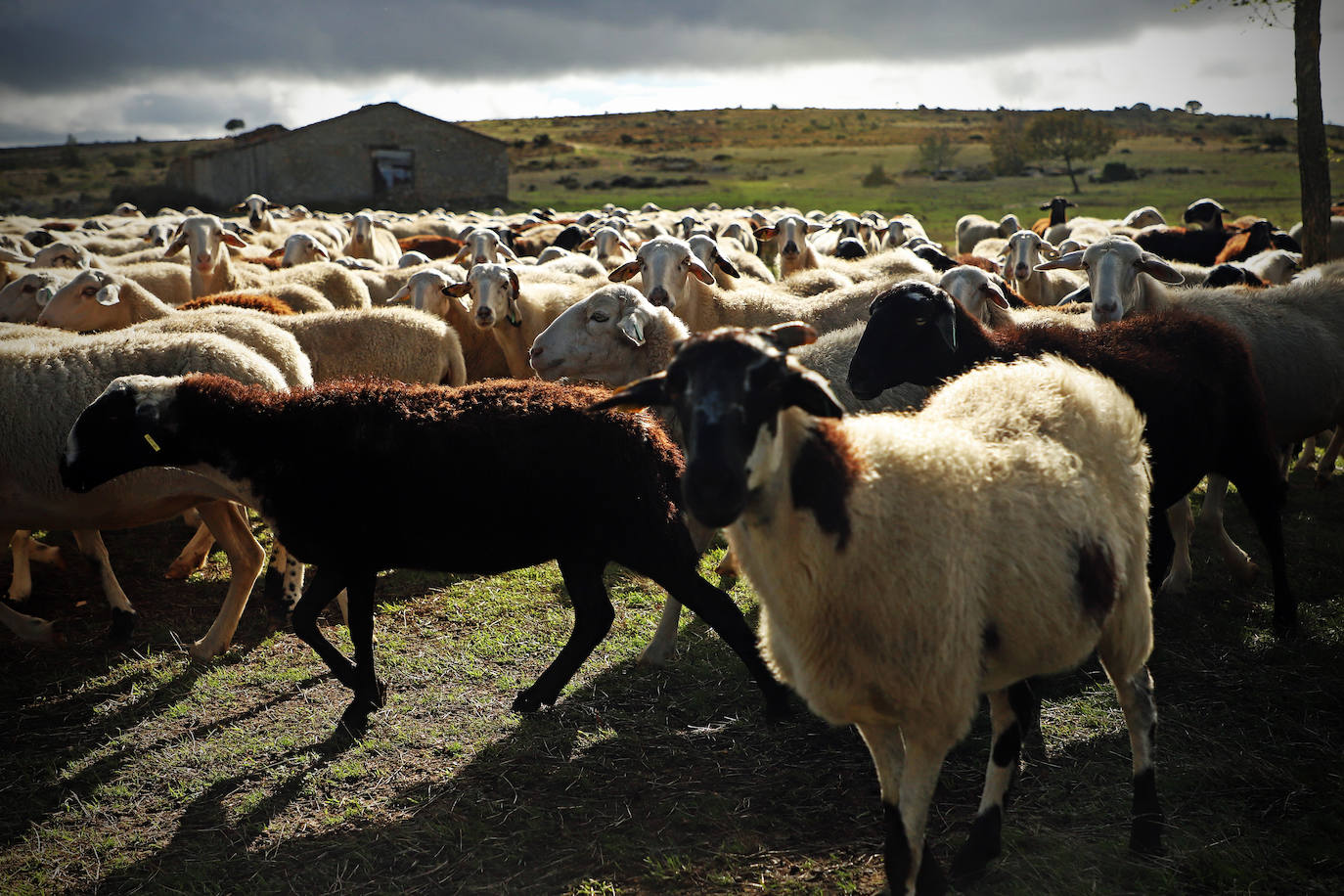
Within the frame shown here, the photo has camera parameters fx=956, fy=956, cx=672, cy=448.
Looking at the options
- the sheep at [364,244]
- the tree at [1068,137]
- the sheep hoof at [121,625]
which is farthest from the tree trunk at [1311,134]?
the tree at [1068,137]

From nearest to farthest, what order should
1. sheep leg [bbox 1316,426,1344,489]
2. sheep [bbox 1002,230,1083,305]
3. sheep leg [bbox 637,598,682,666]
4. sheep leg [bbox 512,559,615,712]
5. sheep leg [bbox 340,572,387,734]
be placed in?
sheep leg [bbox 340,572,387,734] < sheep leg [bbox 512,559,615,712] < sheep leg [bbox 637,598,682,666] < sheep leg [bbox 1316,426,1344,489] < sheep [bbox 1002,230,1083,305]

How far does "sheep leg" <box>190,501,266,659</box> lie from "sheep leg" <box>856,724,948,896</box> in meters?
3.74

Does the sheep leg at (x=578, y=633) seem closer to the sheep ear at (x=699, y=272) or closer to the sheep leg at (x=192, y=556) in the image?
the sheep leg at (x=192, y=556)

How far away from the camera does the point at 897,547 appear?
2.74m

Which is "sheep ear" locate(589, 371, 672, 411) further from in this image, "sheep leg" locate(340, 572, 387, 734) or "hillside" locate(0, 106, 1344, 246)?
"hillside" locate(0, 106, 1344, 246)

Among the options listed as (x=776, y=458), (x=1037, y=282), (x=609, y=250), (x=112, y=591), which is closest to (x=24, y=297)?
(x=112, y=591)

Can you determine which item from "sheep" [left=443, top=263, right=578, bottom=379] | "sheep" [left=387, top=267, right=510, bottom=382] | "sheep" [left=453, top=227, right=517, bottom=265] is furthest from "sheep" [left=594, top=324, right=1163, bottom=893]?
"sheep" [left=453, top=227, right=517, bottom=265]

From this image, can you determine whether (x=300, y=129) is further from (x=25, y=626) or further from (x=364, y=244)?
(x=25, y=626)

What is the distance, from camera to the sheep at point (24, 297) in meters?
8.54

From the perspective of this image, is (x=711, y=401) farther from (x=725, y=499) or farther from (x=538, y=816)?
(x=538, y=816)

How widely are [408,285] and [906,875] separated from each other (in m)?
8.10

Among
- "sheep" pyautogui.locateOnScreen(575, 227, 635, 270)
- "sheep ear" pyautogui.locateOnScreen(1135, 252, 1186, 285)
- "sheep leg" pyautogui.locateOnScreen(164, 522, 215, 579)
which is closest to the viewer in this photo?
"sheep leg" pyautogui.locateOnScreen(164, 522, 215, 579)

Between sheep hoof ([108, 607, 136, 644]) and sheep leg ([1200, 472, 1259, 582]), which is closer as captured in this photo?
sheep hoof ([108, 607, 136, 644])

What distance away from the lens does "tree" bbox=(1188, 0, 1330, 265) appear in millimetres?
10664
